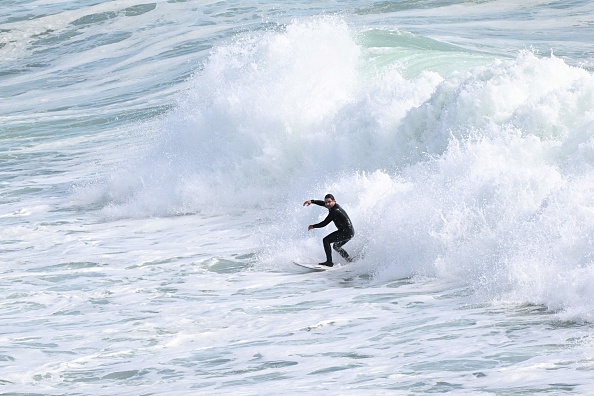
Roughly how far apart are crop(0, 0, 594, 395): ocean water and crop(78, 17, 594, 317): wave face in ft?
0.12

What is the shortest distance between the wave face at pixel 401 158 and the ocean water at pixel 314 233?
4 centimetres

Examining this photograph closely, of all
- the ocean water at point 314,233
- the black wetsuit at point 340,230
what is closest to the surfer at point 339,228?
the black wetsuit at point 340,230

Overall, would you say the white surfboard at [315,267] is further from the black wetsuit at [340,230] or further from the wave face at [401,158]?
the wave face at [401,158]

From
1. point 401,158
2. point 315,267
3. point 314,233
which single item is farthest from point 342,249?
point 401,158

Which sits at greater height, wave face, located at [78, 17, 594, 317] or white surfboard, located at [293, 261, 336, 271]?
wave face, located at [78, 17, 594, 317]

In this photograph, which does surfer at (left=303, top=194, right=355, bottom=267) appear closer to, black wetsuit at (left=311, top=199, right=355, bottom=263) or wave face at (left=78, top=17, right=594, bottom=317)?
black wetsuit at (left=311, top=199, right=355, bottom=263)

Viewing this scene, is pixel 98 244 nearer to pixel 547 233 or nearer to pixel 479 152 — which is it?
pixel 479 152

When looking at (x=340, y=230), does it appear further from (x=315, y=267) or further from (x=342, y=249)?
(x=315, y=267)

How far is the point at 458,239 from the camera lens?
12.4 m

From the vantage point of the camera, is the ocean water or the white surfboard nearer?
the ocean water

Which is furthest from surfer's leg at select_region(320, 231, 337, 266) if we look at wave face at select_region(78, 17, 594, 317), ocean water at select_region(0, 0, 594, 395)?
wave face at select_region(78, 17, 594, 317)

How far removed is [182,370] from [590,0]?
3211cm

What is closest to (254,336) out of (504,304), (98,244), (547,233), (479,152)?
(504,304)

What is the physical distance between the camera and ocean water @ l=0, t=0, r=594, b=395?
31.0 ft
